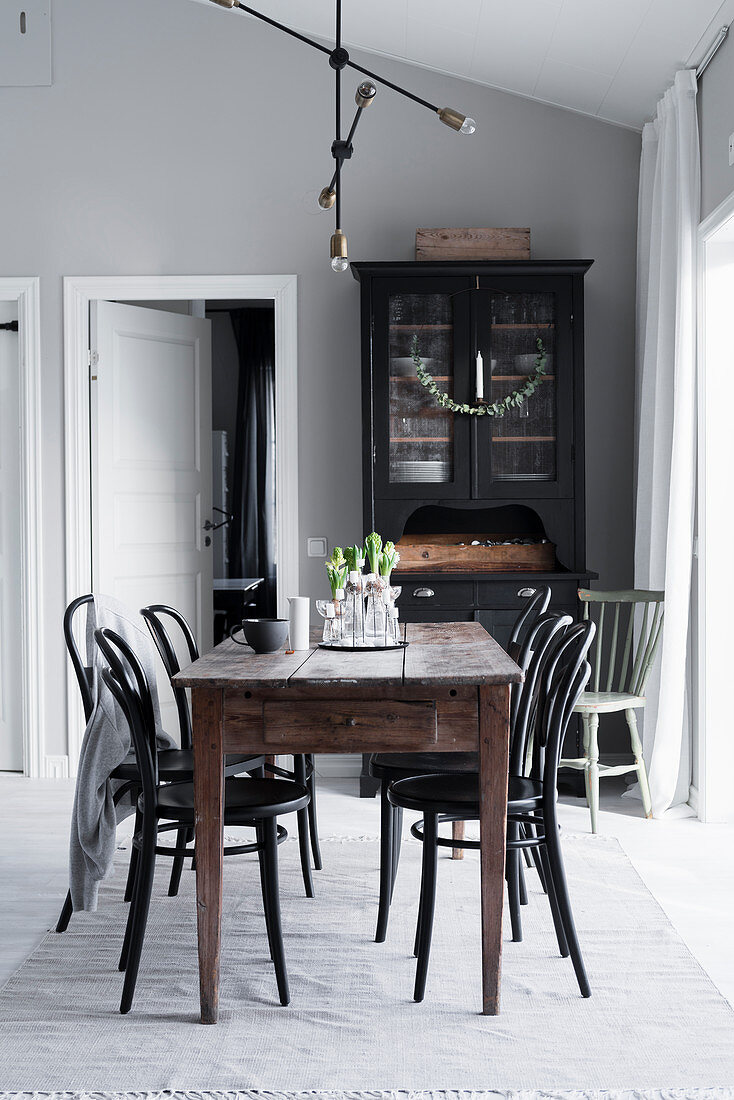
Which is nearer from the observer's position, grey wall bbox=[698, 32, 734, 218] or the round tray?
the round tray

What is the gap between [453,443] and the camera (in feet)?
14.7

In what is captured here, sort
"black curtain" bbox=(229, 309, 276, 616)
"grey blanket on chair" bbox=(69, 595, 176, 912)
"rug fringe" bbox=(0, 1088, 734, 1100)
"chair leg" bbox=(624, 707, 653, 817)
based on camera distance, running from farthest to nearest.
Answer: "black curtain" bbox=(229, 309, 276, 616) < "chair leg" bbox=(624, 707, 653, 817) < "grey blanket on chair" bbox=(69, 595, 176, 912) < "rug fringe" bbox=(0, 1088, 734, 1100)

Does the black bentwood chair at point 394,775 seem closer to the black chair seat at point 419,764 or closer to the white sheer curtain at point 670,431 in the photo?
the black chair seat at point 419,764

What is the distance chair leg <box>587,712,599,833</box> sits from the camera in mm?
3807

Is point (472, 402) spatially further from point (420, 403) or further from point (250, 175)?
point (250, 175)

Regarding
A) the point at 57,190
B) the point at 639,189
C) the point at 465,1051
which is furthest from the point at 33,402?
the point at 465,1051

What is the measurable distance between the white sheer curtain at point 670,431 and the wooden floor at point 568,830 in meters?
0.28

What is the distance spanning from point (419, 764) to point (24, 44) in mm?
3944

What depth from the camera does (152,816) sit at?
2.47 m

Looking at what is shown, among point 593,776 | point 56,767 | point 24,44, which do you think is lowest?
point 56,767

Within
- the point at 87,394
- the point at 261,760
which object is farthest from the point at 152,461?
the point at 261,760

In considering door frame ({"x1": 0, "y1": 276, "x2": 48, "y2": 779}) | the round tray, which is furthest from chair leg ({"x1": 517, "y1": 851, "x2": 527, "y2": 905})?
door frame ({"x1": 0, "y1": 276, "x2": 48, "y2": 779})

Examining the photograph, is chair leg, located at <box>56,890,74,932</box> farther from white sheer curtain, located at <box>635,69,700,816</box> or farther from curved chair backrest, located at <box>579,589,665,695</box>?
white sheer curtain, located at <box>635,69,700,816</box>

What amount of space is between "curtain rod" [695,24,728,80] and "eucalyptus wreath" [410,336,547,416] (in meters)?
1.18
